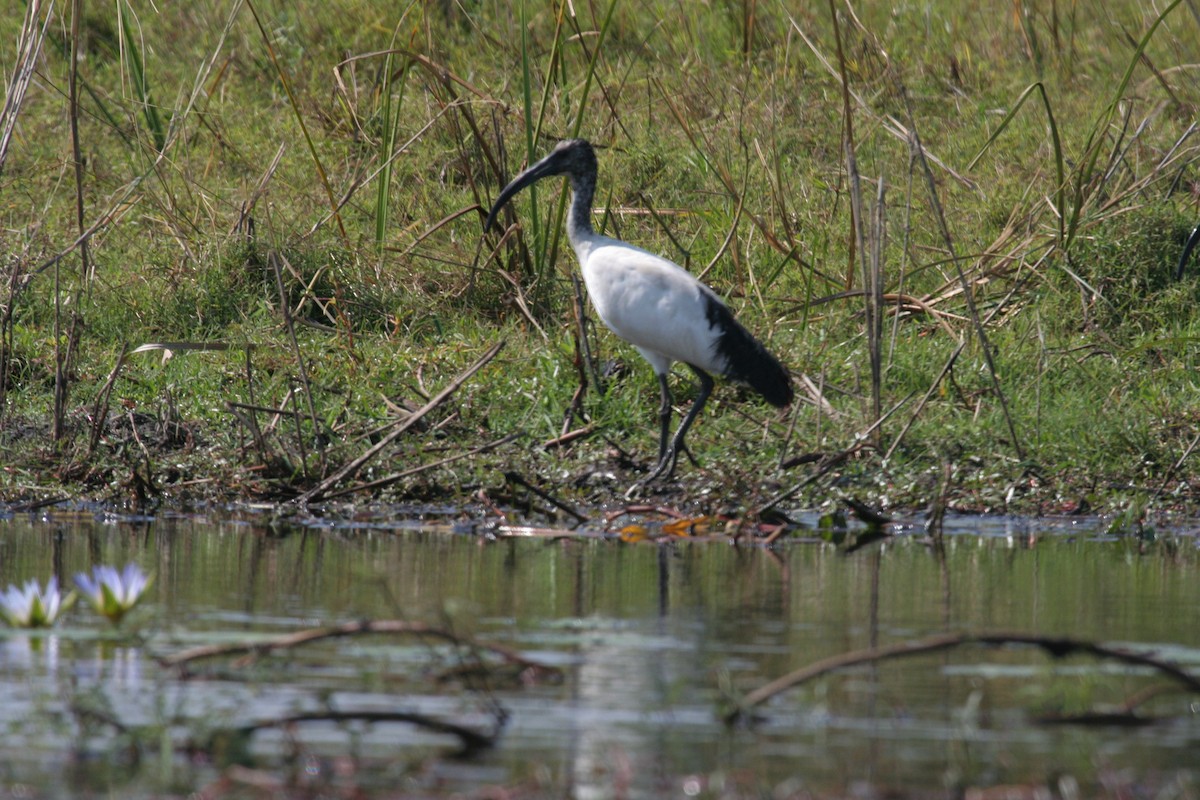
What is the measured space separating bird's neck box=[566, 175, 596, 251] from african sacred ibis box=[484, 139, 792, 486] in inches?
11.5

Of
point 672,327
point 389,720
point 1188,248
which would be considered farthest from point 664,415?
point 389,720

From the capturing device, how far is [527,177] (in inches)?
332

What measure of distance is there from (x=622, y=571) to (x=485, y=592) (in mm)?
661

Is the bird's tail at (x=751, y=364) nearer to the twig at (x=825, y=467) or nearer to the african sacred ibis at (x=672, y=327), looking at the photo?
the african sacred ibis at (x=672, y=327)

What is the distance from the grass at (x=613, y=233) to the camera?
729cm

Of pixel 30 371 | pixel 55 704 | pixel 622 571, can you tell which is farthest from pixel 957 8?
pixel 55 704

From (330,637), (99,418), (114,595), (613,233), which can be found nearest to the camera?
(330,637)

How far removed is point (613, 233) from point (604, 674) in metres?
6.50

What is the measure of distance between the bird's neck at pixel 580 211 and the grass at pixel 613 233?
0.30m

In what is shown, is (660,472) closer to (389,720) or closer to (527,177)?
(527,177)

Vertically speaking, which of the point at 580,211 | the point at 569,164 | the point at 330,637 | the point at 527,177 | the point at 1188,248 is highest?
the point at 569,164

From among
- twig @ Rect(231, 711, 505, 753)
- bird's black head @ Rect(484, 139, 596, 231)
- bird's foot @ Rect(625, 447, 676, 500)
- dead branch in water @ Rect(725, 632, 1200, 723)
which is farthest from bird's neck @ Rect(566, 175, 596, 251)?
twig @ Rect(231, 711, 505, 753)

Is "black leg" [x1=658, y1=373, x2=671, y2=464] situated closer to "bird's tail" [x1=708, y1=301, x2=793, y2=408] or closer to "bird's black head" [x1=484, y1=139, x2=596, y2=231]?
"bird's tail" [x1=708, y1=301, x2=793, y2=408]

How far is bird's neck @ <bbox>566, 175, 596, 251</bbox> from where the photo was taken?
8.40 m
